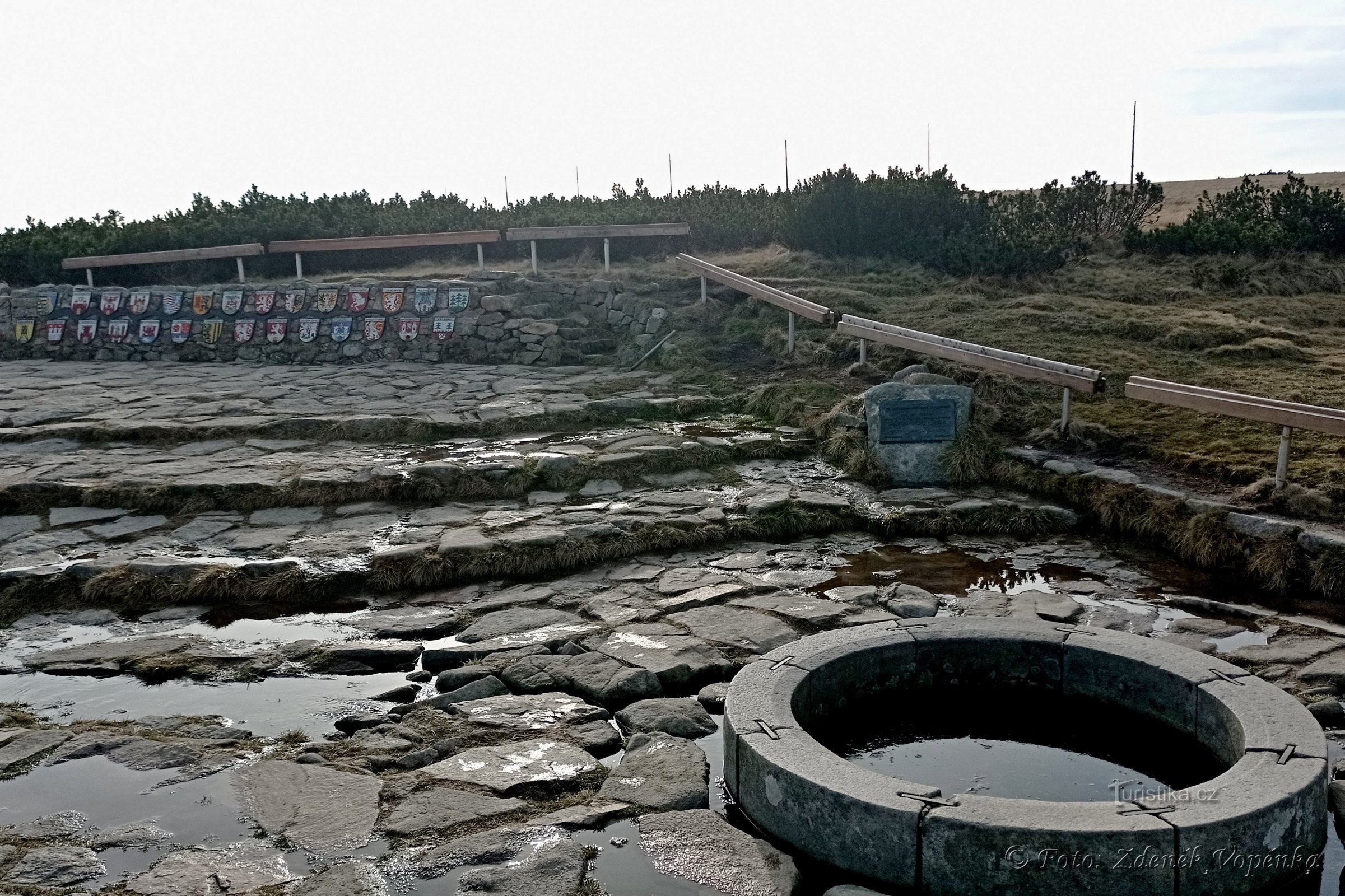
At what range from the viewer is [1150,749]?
4.24 meters

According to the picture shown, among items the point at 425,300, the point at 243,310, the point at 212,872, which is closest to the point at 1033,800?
the point at 212,872

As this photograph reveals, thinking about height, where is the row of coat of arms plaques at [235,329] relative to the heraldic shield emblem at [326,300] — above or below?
below

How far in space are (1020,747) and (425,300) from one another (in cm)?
1162

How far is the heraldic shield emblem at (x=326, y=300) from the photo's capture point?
14.8m

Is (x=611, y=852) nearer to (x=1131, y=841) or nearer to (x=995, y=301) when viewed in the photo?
(x=1131, y=841)

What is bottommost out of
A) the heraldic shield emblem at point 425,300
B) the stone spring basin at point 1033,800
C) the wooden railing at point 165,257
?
the stone spring basin at point 1033,800

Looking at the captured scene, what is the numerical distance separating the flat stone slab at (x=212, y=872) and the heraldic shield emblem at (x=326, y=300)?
12.0 metres

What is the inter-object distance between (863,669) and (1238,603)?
275 cm

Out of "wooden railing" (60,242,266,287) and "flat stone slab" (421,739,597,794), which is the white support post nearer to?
"flat stone slab" (421,739,597,794)

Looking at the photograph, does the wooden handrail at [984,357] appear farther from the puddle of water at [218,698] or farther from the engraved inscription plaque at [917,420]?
the puddle of water at [218,698]

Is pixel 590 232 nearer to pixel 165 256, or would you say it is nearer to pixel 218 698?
pixel 165 256

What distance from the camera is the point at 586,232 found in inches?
612

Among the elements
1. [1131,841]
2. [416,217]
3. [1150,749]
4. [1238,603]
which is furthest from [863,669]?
[416,217]

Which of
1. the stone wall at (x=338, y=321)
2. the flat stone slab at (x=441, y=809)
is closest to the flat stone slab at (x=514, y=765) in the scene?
the flat stone slab at (x=441, y=809)
